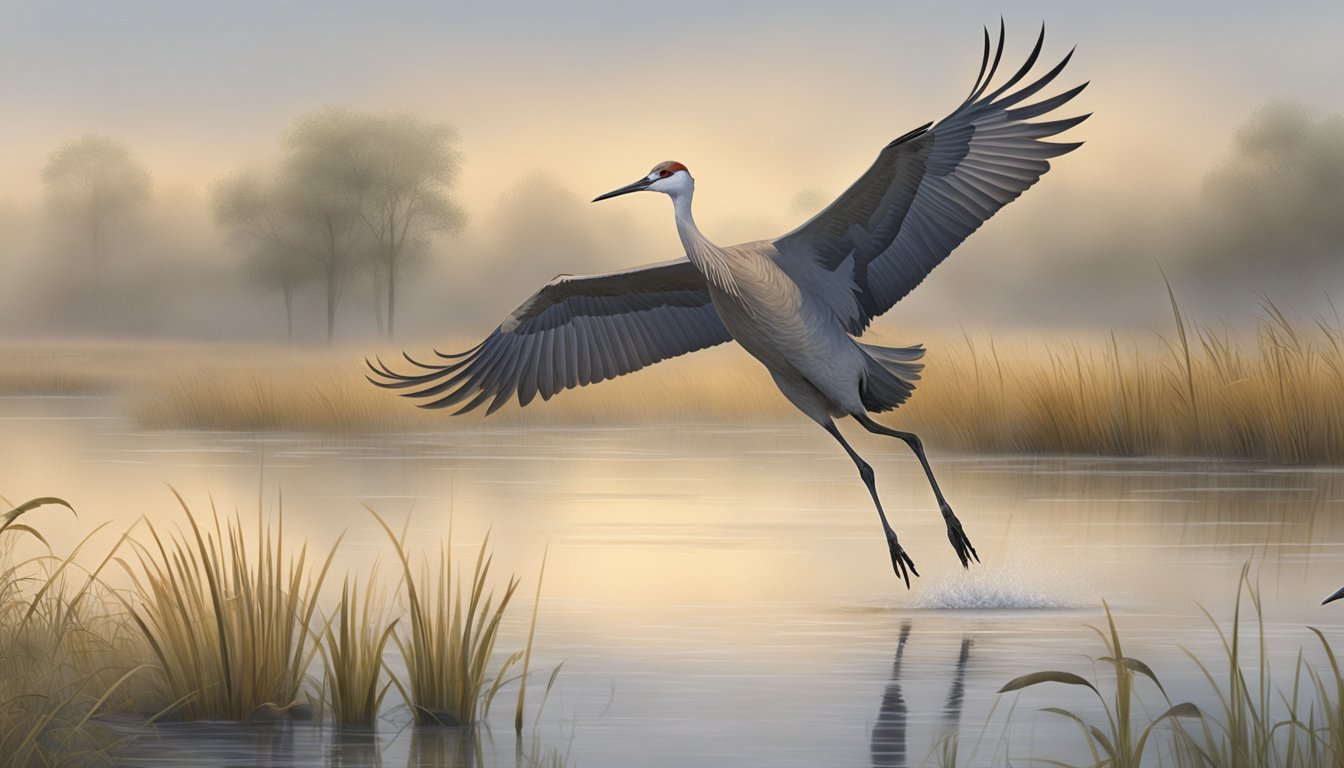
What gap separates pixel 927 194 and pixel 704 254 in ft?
3.74

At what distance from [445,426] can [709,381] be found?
3.54 m

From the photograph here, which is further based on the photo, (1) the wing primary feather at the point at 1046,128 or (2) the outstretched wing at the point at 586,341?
(2) the outstretched wing at the point at 586,341

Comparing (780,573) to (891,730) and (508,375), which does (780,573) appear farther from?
(891,730)

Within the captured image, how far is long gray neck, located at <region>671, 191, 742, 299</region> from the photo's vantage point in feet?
28.8

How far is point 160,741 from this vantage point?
238 inches

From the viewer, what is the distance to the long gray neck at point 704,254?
8.79 metres

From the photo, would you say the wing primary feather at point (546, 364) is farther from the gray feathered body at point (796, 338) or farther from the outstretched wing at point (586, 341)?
the gray feathered body at point (796, 338)

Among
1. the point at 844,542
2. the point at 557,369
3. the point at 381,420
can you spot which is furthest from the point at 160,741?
the point at 381,420

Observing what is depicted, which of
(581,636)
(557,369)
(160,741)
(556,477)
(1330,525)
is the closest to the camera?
(160,741)

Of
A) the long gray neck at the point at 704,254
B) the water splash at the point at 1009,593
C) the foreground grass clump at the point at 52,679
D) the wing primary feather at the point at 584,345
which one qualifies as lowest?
the water splash at the point at 1009,593

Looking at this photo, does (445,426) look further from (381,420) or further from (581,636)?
(581,636)

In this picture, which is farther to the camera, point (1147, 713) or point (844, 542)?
point (844, 542)

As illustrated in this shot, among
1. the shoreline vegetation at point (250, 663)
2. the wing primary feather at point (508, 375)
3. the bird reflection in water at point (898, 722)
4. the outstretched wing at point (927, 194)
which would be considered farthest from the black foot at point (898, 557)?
the shoreline vegetation at point (250, 663)

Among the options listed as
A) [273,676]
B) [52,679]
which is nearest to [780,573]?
[273,676]
